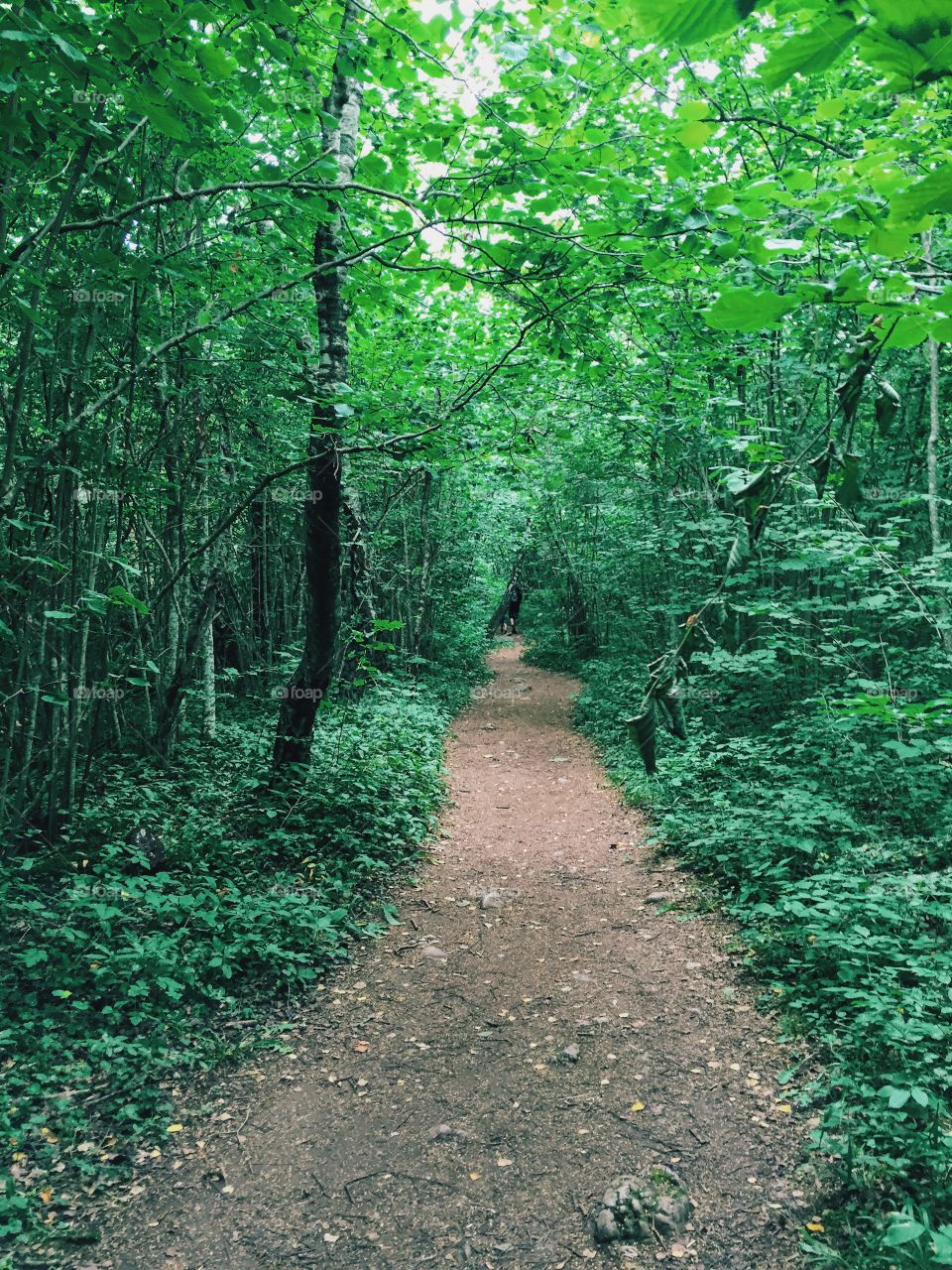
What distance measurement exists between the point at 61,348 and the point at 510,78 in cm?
326

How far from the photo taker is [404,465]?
675cm

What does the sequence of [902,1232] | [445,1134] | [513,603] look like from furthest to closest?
[513,603] → [445,1134] → [902,1232]

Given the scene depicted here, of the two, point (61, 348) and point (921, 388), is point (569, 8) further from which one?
point (921, 388)

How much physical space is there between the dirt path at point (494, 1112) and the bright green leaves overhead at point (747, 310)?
3.14 metres

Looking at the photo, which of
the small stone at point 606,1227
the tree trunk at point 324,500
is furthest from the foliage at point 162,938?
the small stone at point 606,1227

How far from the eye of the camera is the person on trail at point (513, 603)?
27.5 meters

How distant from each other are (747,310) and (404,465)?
223 inches

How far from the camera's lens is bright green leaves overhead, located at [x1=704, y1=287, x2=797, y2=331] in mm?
1263

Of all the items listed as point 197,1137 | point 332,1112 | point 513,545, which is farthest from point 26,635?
point 513,545

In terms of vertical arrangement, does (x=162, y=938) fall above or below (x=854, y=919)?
below

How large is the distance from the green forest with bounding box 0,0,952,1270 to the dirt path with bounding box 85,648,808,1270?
177mm

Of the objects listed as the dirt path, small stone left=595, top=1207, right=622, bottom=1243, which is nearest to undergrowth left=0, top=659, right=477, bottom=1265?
the dirt path

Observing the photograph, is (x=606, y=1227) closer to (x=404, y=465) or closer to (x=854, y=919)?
(x=854, y=919)

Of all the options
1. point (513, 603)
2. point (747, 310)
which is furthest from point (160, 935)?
point (513, 603)
